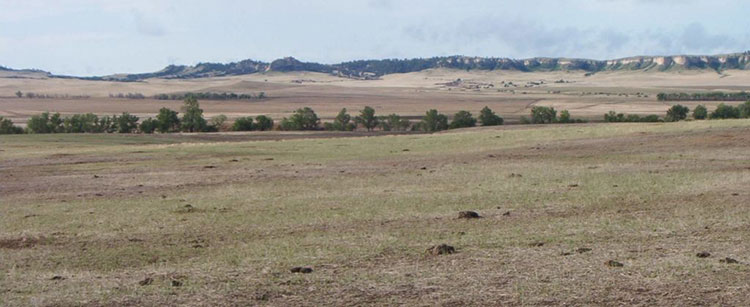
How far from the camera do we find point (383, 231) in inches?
716

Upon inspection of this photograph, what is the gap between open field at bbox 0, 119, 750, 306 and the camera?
496 inches

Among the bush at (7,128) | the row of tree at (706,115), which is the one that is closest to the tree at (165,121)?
the bush at (7,128)

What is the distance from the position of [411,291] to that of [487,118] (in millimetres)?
100002

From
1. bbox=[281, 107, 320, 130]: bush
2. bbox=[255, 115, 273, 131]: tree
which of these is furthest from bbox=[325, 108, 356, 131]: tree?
bbox=[255, 115, 273, 131]: tree

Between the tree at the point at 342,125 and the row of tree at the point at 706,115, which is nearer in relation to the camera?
the row of tree at the point at 706,115

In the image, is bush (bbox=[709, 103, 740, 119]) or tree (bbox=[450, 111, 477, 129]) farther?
tree (bbox=[450, 111, 477, 129])

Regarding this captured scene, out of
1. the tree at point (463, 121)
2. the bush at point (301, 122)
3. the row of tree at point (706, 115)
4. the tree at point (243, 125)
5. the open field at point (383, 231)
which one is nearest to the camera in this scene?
the open field at point (383, 231)

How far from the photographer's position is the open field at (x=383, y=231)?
12.6 m

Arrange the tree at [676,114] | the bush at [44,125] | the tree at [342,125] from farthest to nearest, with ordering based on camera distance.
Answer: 1. the tree at [342,125]
2. the bush at [44,125]
3. the tree at [676,114]

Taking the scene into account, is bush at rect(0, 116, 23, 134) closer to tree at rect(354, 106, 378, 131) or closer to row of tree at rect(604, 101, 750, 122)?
tree at rect(354, 106, 378, 131)

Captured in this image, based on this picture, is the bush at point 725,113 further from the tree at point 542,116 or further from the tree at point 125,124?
the tree at point 125,124

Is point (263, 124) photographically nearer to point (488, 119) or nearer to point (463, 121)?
point (463, 121)

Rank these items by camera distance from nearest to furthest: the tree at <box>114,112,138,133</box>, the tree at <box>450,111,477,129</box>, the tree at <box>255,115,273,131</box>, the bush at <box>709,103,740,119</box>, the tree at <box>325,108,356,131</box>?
the bush at <box>709,103,740,119</box>
the tree at <box>114,112,138,133</box>
the tree at <box>450,111,477,129</box>
the tree at <box>255,115,273,131</box>
the tree at <box>325,108,356,131</box>

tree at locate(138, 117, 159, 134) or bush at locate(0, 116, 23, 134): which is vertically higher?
bush at locate(0, 116, 23, 134)
